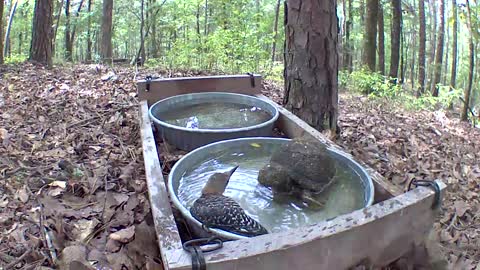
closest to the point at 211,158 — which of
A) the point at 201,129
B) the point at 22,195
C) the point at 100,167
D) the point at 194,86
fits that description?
the point at 201,129

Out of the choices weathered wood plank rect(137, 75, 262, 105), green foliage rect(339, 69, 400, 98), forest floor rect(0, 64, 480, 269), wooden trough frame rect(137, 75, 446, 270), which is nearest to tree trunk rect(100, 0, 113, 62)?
forest floor rect(0, 64, 480, 269)

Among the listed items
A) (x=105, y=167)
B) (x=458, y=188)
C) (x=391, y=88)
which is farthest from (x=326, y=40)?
(x=391, y=88)

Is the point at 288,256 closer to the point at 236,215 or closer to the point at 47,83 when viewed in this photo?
the point at 236,215

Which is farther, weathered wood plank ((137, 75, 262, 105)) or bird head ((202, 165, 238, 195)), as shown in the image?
weathered wood plank ((137, 75, 262, 105))

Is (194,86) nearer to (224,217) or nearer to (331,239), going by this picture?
(224,217)

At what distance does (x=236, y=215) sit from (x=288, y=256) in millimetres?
370

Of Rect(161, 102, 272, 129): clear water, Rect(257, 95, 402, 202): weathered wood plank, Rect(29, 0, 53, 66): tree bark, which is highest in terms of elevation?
Rect(29, 0, 53, 66): tree bark

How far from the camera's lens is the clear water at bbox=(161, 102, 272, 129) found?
3.05m

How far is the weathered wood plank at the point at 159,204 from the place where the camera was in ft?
4.63

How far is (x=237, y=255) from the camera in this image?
1294 millimetres

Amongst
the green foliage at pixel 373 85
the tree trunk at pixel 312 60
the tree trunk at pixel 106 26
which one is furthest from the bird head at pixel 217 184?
the tree trunk at pixel 106 26

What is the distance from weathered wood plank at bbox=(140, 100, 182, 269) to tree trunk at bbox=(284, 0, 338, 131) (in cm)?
122

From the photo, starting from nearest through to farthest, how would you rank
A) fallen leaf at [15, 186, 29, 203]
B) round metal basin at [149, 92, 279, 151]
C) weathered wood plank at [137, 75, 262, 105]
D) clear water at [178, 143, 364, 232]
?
clear water at [178, 143, 364, 232] → fallen leaf at [15, 186, 29, 203] → round metal basin at [149, 92, 279, 151] → weathered wood plank at [137, 75, 262, 105]

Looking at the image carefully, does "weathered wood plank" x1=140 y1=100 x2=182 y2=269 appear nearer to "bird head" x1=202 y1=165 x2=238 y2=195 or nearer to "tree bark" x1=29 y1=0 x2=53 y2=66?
"bird head" x1=202 y1=165 x2=238 y2=195
